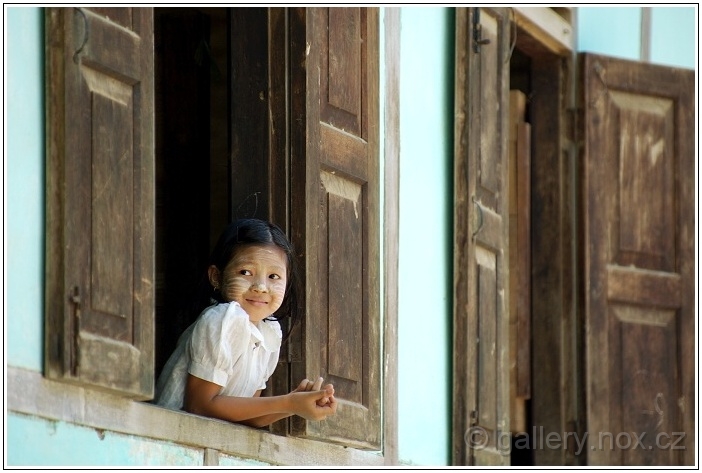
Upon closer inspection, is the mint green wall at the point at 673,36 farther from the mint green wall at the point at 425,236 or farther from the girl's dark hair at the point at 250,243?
the girl's dark hair at the point at 250,243

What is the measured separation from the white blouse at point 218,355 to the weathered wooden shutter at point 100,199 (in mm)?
544

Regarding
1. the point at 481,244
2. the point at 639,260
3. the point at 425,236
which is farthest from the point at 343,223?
the point at 639,260

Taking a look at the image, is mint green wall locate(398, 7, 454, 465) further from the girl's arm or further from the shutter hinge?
the girl's arm

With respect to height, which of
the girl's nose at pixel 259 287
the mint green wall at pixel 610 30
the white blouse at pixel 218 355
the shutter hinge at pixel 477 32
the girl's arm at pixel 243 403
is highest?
the mint green wall at pixel 610 30

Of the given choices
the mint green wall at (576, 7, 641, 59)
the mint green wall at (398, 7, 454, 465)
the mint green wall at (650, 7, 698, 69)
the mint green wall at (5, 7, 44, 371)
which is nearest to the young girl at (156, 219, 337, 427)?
the mint green wall at (5, 7, 44, 371)

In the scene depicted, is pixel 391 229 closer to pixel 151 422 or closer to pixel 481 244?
pixel 481 244

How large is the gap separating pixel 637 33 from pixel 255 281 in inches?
167

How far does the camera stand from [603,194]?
9.41 m

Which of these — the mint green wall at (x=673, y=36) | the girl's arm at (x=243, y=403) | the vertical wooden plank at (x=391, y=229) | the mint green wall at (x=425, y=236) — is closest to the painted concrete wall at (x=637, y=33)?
the mint green wall at (x=673, y=36)

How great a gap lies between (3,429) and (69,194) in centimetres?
63

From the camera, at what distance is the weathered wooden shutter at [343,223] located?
6418mm

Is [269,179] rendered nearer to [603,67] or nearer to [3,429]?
[3,429]

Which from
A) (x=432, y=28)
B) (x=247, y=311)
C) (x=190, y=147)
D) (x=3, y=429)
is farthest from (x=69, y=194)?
(x=432, y=28)

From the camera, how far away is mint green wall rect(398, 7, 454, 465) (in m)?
7.57
